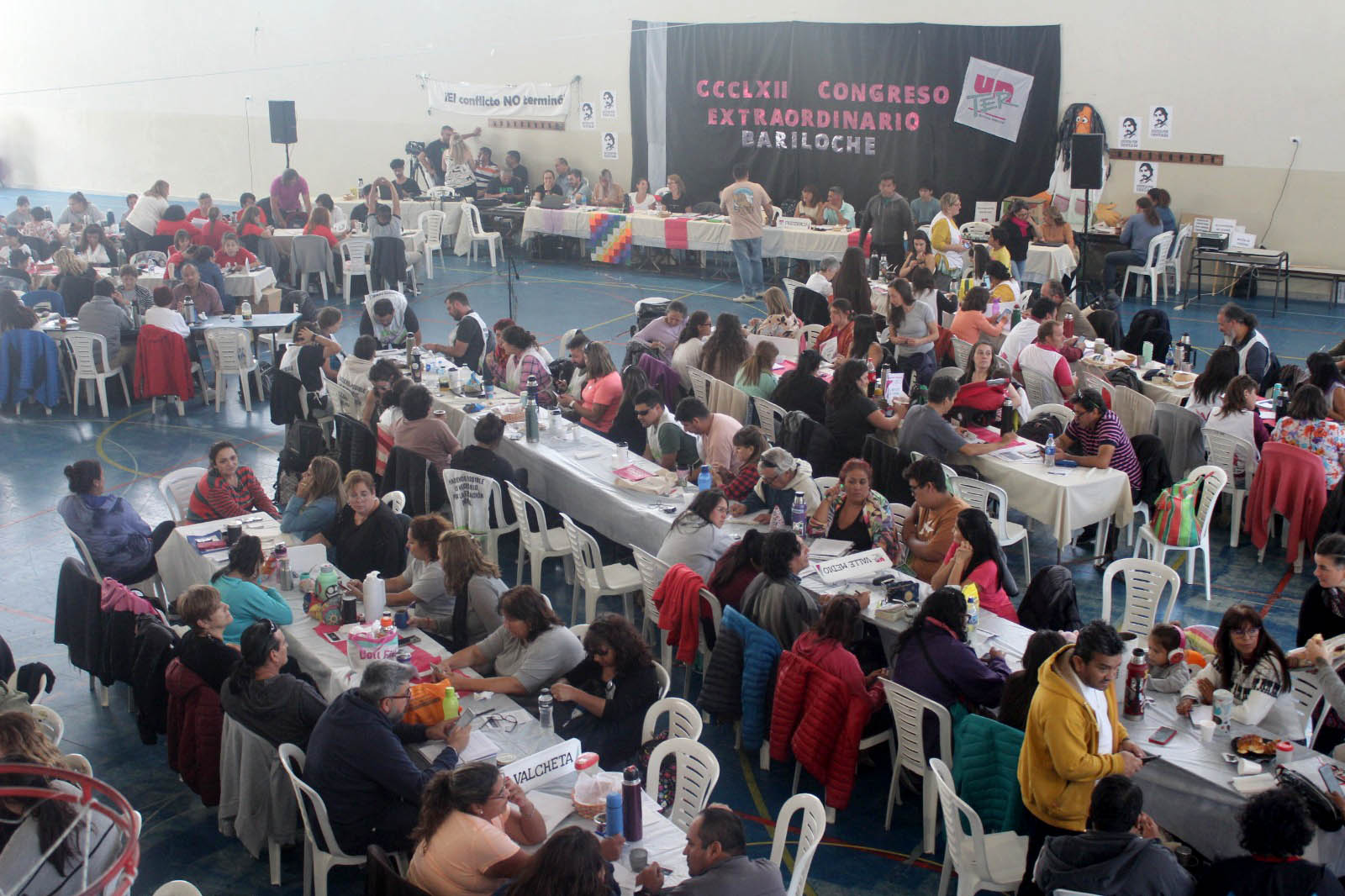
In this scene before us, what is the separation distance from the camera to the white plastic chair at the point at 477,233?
17.1 meters

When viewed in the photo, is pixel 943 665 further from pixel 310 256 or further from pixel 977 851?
pixel 310 256

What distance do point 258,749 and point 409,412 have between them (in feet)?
10.9

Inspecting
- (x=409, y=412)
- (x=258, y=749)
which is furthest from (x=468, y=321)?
(x=258, y=749)

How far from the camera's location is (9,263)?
13289mm

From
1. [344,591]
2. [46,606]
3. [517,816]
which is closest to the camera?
[517,816]

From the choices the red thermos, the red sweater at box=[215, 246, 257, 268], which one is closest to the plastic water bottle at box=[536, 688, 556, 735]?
the red thermos

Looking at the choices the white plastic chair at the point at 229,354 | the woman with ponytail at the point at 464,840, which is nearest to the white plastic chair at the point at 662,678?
the woman with ponytail at the point at 464,840

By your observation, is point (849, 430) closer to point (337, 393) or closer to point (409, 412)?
point (409, 412)

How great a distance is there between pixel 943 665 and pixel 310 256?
1217 cm

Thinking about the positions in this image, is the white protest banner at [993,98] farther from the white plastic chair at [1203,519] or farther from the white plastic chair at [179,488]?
the white plastic chair at [179,488]

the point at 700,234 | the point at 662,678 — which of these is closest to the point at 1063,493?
the point at 662,678

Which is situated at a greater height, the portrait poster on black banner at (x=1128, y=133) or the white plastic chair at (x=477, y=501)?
the portrait poster on black banner at (x=1128, y=133)

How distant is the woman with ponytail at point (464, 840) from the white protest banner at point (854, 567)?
2483 mm

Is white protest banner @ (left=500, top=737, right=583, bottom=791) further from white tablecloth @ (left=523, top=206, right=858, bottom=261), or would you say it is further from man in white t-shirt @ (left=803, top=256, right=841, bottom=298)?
white tablecloth @ (left=523, top=206, right=858, bottom=261)
